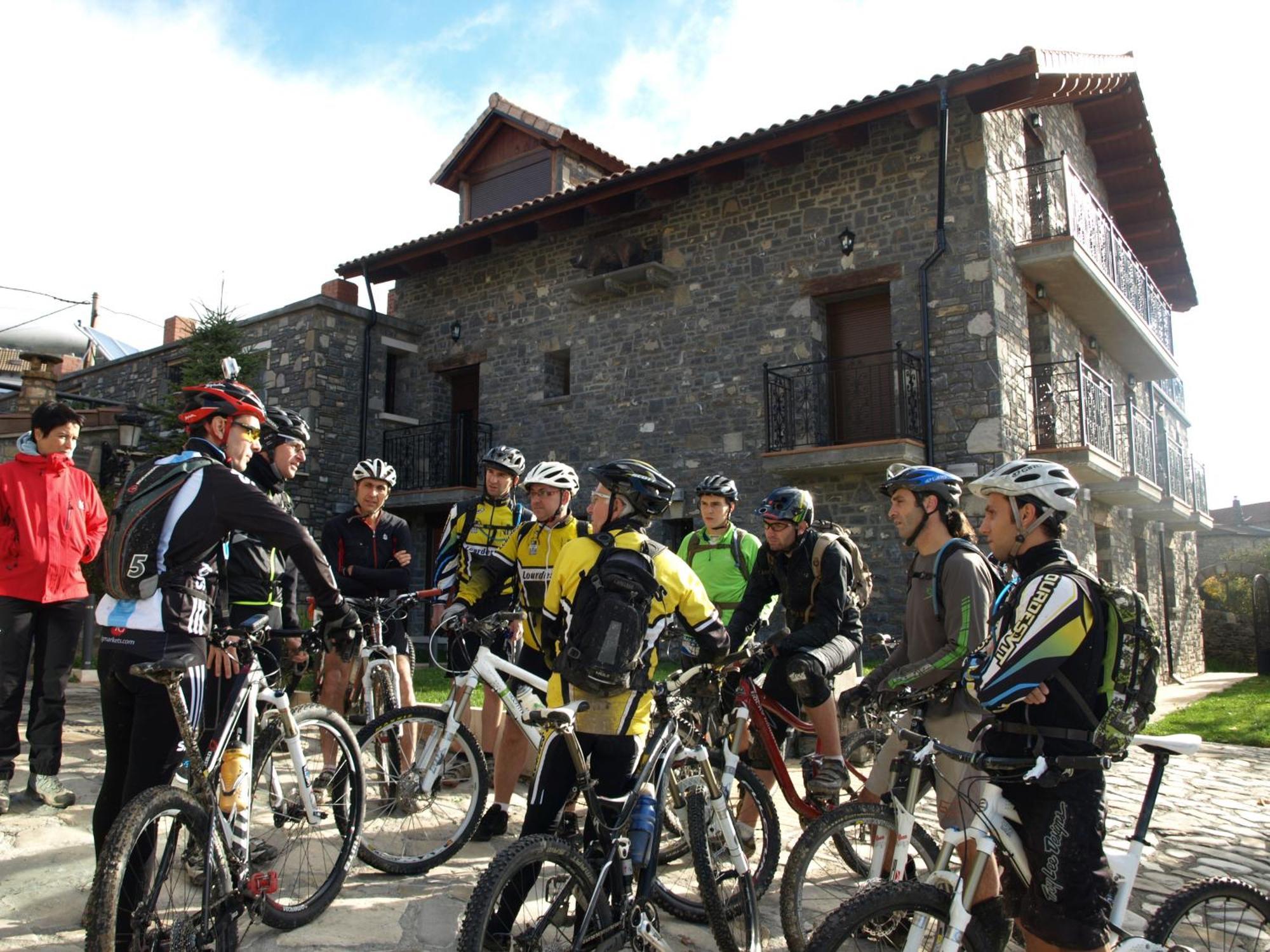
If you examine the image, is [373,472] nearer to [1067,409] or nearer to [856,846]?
[856,846]

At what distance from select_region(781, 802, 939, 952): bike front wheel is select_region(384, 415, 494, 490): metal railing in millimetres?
11298

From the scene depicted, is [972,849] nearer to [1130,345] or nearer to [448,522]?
[448,522]

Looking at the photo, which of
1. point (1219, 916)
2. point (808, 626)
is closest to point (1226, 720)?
point (808, 626)

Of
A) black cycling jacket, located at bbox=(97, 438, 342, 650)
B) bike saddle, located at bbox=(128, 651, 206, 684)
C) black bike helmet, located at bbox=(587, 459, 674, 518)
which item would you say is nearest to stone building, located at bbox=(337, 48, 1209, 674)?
black bike helmet, located at bbox=(587, 459, 674, 518)

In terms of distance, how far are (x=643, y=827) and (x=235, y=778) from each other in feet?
4.41

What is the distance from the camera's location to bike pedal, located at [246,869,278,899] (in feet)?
9.37

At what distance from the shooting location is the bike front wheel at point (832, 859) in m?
3.02

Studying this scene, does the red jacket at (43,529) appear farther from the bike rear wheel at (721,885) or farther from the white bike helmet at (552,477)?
the bike rear wheel at (721,885)

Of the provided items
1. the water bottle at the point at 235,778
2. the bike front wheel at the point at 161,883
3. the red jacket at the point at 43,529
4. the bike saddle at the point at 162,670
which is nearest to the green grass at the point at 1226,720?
the water bottle at the point at 235,778

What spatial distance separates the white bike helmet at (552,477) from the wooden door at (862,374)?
6799 millimetres

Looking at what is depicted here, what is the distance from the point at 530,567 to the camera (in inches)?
176

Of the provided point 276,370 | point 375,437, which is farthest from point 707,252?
point 276,370

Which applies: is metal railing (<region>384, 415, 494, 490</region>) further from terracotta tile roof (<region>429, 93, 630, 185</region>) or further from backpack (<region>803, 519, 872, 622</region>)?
backpack (<region>803, 519, 872, 622</region>)

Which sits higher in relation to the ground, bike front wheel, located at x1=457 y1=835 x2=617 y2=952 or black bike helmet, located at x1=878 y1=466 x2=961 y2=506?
black bike helmet, located at x1=878 y1=466 x2=961 y2=506
